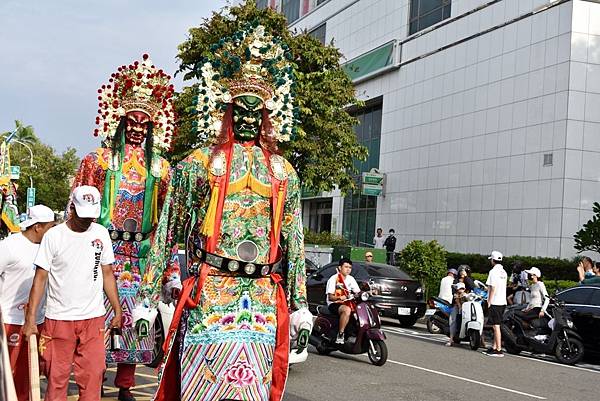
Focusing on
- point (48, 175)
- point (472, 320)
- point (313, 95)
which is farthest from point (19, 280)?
point (48, 175)

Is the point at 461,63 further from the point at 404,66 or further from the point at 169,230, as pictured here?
the point at 169,230

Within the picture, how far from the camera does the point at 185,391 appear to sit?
4.40 meters

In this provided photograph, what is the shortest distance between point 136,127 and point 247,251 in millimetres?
3107

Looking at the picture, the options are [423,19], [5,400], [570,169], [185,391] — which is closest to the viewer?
[5,400]

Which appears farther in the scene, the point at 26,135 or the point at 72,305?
the point at 26,135

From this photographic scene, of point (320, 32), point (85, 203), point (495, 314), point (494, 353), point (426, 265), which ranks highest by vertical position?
point (320, 32)

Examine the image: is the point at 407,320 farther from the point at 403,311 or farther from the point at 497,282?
the point at 497,282

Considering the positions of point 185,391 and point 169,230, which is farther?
point 169,230

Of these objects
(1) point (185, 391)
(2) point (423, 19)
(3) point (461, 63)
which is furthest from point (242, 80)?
(2) point (423, 19)

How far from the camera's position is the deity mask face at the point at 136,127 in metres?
7.29

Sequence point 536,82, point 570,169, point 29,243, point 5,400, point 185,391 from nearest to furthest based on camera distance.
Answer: point 5,400 < point 185,391 < point 29,243 < point 570,169 < point 536,82

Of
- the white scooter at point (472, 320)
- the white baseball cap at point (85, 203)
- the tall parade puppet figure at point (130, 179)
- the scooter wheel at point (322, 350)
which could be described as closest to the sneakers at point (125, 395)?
the tall parade puppet figure at point (130, 179)

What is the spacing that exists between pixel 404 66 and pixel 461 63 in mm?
5108

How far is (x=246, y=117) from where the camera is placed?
4.92 m
